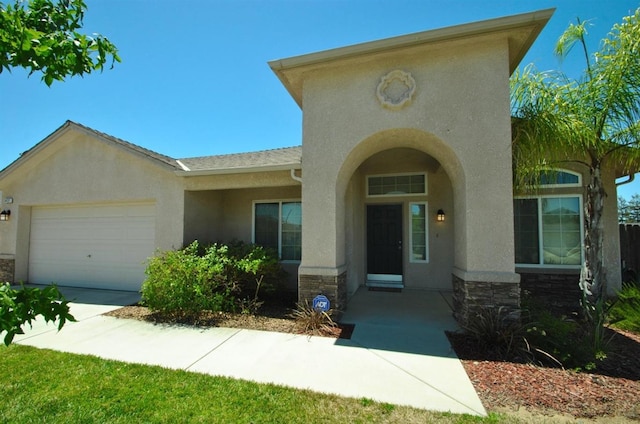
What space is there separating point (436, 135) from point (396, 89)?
48.0 inches

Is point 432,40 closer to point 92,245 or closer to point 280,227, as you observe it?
point 280,227

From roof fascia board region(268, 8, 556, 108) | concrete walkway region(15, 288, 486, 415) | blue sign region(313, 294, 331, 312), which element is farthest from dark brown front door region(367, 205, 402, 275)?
roof fascia board region(268, 8, 556, 108)

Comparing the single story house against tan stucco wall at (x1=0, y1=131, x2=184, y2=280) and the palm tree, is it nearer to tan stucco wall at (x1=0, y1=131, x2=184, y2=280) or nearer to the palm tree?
tan stucco wall at (x1=0, y1=131, x2=184, y2=280)

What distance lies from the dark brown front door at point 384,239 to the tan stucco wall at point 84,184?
19.3ft

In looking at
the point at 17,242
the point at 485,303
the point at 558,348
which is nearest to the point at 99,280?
the point at 17,242

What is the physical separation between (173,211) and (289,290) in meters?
4.10

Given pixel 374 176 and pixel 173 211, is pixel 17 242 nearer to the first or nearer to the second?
pixel 173 211

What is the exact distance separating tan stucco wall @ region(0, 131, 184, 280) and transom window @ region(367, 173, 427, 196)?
591cm

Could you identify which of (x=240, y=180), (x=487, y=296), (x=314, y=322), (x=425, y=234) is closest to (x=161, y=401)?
(x=314, y=322)

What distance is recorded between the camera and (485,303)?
16.7ft

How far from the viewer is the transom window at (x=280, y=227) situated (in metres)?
9.02

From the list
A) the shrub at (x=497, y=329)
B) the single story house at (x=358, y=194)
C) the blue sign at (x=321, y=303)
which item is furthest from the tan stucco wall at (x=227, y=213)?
the shrub at (x=497, y=329)

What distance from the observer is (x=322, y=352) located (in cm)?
452

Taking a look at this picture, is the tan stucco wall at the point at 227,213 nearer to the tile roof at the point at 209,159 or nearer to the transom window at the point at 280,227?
the transom window at the point at 280,227
